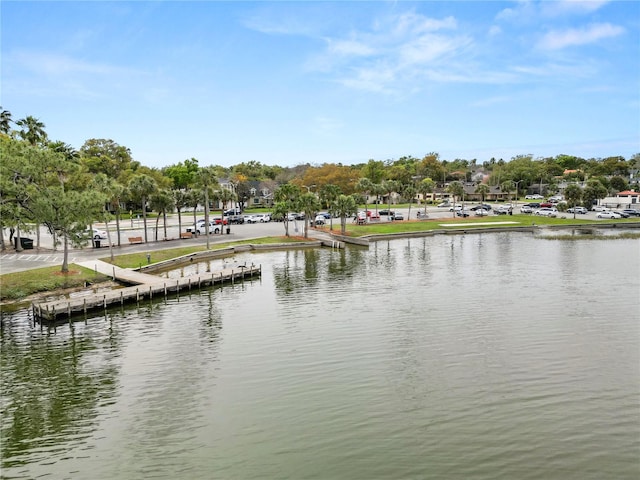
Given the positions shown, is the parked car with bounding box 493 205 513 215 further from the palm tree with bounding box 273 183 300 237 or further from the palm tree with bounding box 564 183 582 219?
the palm tree with bounding box 273 183 300 237

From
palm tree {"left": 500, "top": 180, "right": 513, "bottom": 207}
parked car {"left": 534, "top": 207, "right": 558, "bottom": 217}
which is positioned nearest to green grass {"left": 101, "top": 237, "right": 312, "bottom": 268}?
parked car {"left": 534, "top": 207, "right": 558, "bottom": 217}

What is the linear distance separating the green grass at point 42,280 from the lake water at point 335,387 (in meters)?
4.37

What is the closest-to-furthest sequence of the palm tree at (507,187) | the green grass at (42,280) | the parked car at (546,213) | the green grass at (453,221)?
the green grass at (42,280) < the green grass at (453,221) < the parked car at (546,213) < the palm tree at (507,187)

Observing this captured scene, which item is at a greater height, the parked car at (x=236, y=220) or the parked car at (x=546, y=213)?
the parked car at (x=236, y=220)

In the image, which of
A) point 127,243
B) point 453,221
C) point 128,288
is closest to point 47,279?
point 128,288

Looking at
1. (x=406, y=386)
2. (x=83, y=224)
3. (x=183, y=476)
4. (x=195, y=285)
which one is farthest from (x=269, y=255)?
(x=183, y=476)

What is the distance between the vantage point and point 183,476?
639 inches

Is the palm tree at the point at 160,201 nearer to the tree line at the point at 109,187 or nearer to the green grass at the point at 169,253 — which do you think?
the tree line at the point at 109,187

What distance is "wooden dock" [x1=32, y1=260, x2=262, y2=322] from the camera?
34594 mm

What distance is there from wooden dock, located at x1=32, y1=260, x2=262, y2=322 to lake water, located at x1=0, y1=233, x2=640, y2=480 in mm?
1766

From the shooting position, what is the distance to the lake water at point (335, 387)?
1708 cm

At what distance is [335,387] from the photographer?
22438 mm

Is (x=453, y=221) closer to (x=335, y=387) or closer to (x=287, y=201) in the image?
(x=287, y=201)

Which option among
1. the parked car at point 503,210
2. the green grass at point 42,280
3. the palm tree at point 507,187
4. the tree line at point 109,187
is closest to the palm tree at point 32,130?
the tree line at point 109,187
